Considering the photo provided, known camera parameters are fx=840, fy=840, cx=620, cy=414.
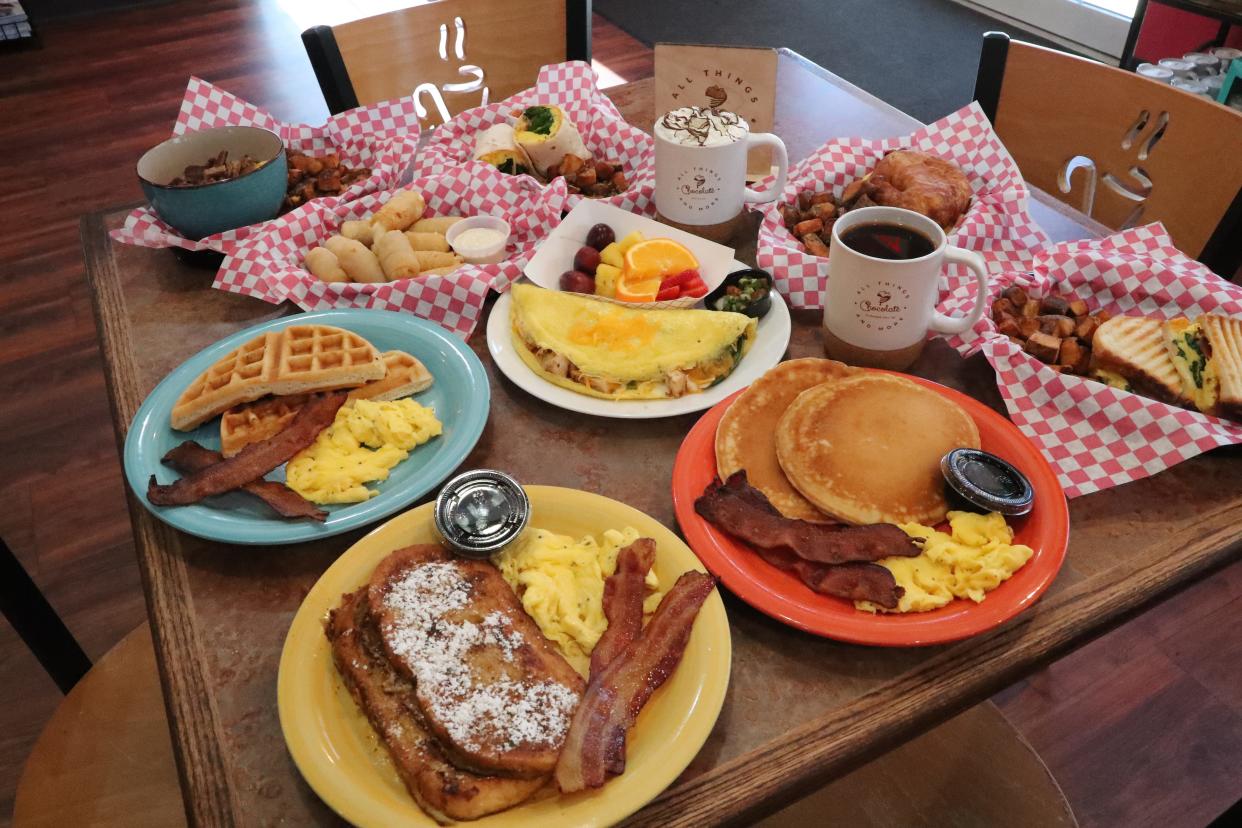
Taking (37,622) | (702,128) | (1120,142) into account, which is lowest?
(37,622)

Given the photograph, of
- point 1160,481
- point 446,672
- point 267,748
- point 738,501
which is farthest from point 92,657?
point 1160,481

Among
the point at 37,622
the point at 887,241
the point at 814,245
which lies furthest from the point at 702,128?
the point at 37,622

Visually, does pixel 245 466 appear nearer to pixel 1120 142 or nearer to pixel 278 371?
pixel 278 371

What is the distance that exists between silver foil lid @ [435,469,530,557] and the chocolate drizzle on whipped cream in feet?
3.23

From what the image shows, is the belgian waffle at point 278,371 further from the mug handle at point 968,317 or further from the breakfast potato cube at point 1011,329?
the breakfast potato cube at point 1011,329

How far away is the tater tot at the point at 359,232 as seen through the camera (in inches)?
83.8

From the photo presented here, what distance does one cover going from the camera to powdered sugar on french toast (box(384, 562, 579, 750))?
1041mm

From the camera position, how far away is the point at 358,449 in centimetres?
154

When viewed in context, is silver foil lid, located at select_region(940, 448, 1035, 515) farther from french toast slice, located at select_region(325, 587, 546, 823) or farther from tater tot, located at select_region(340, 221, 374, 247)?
tater tot, located at select_region(340, 221, 374, 247)

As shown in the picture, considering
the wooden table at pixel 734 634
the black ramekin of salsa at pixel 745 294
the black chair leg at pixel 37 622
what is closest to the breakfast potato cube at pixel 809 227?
the black ramekin of salsa at pixel 745 294

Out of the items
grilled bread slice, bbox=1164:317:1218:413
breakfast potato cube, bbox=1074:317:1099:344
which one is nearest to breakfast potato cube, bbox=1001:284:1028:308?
breakfast potato cube, bbox=1074:317:1099:344

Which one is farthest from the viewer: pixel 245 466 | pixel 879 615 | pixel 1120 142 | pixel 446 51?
pixel 446 51

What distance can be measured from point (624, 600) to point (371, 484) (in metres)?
0.54

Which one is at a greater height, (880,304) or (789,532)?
(880,304)
